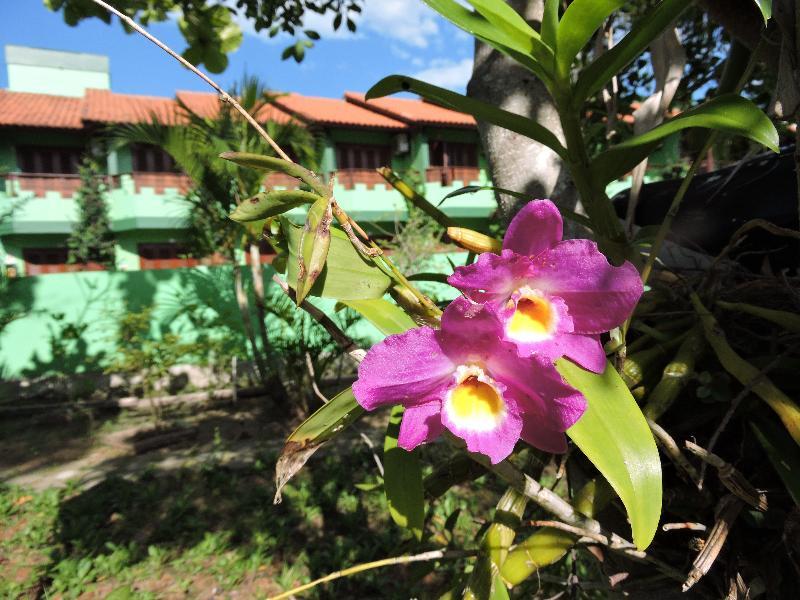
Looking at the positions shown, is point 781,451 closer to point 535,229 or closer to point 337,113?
point 535,229

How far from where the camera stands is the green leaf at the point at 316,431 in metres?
0.43

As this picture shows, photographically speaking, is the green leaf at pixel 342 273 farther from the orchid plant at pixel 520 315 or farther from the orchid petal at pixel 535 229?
the orchid petal at pixel 535 229

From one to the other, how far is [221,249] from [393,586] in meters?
4.66

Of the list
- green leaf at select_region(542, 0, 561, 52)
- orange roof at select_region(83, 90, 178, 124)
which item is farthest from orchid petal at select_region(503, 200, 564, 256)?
orange roof at select_region(83, 90, 178, 124)

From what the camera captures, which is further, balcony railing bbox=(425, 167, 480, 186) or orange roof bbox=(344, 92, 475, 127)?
balcony railing bbox=(425, 167, 480, 186)

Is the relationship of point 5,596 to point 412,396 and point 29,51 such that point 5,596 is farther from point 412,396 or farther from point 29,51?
point 29,51

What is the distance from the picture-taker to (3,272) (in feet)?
18.8

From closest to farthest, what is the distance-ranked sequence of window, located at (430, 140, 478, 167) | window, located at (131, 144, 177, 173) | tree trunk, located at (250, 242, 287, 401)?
tree trunk, located at (250, 242, 287, 401), window, located at (131, 144, 177, 173), window, located at (430, 140, 478, 167)

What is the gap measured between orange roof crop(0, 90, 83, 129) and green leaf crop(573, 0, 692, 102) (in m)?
11.5

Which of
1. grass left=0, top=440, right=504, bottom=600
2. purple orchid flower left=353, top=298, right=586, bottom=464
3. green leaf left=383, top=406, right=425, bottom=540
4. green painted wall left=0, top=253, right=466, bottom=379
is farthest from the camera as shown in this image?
green painted wall left=0, top=253, right=466, bottom=379

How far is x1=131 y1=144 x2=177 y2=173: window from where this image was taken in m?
10.3

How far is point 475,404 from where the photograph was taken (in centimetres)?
37

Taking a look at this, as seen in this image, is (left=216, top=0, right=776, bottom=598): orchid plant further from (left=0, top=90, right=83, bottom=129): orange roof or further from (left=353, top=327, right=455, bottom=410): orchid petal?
(left=0, top=90, right=83, bottom=129): orange roof

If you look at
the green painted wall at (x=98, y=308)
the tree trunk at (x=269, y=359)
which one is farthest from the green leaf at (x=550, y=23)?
the green painted wall at (x=98, y=308)
